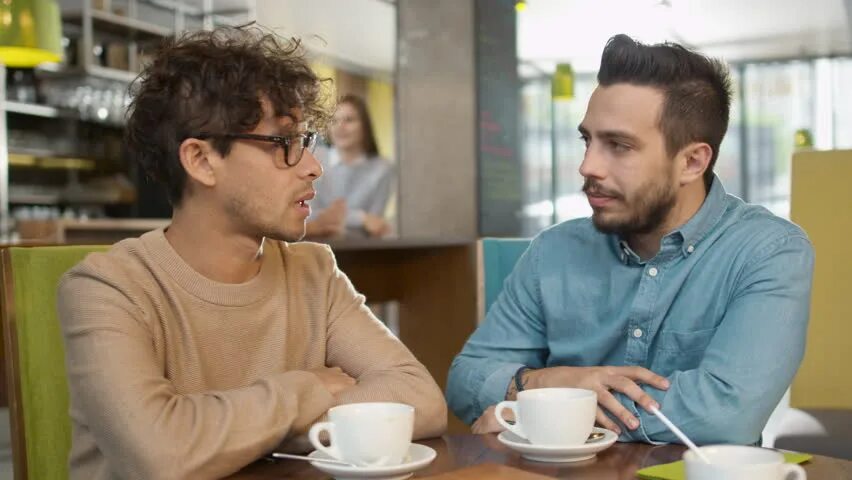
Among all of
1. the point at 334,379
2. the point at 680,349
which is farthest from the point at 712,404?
the point at 334,379

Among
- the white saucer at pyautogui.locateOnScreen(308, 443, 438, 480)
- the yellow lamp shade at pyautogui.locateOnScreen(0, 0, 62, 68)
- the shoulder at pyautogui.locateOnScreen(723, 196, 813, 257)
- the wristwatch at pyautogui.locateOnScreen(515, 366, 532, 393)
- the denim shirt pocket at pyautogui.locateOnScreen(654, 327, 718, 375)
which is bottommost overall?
the wristwatch at pyautogui.locateOnScreen(515, 366, 532, 393)

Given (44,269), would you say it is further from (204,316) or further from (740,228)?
(740,228)

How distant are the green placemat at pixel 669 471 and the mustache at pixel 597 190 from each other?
0.69 metres

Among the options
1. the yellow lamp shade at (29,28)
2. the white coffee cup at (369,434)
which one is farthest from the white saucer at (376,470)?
the yellow lamp shade at (29,28)

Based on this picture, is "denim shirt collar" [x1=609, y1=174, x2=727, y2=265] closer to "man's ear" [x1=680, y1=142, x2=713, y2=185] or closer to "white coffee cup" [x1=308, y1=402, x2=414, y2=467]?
"man's ear" [x1=680, y1=142, x2=713, y2=185]

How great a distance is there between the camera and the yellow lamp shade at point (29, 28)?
432cm

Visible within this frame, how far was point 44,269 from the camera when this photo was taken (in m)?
1.49

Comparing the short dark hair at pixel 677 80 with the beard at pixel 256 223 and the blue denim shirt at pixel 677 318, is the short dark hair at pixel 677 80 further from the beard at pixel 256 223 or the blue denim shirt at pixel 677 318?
the beard at pixel 256 223

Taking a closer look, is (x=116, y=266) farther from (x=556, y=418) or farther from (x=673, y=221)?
(x=673, y=221)

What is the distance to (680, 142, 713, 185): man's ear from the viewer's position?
A: 1.77 metres

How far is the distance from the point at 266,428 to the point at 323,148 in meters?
3.39

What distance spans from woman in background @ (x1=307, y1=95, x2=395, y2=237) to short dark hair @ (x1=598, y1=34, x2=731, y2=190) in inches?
127

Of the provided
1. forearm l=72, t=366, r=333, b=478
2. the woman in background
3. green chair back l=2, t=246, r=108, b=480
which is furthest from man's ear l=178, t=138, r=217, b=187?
the woman in background

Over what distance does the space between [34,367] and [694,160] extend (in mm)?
1208
